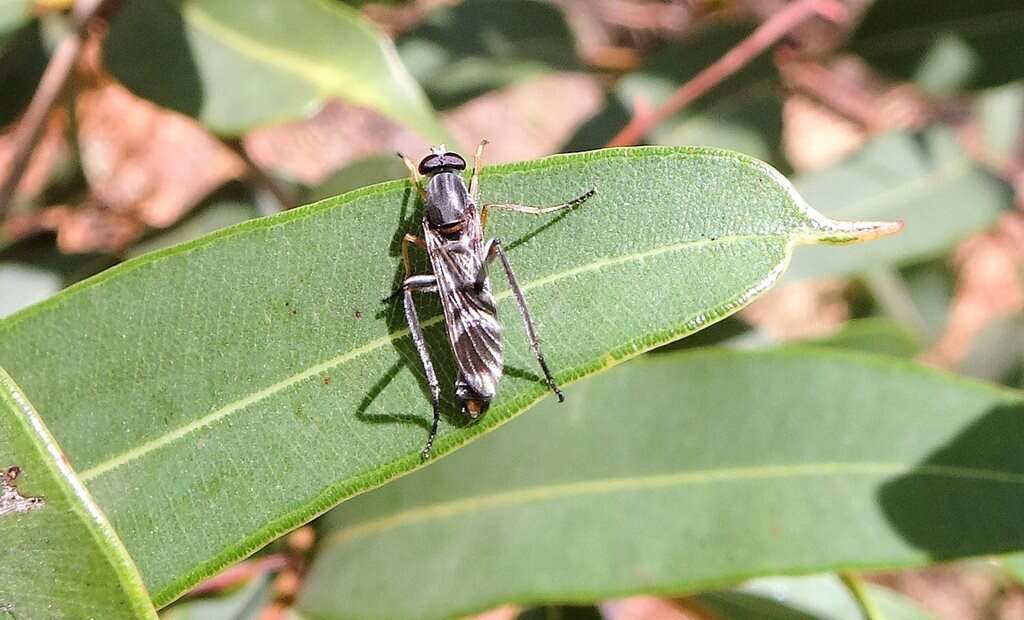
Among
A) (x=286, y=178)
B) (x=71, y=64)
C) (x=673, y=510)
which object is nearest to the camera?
(x=673, y=510)

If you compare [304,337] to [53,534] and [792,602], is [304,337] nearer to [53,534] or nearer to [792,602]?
[53,534]

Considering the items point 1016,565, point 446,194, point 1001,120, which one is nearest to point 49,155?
point 446,194

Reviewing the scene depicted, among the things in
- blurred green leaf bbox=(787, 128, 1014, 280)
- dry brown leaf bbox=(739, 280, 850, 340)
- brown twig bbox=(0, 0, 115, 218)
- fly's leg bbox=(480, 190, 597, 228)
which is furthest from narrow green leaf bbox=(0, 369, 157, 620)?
dry brown leaf bbox=(739, 280, 850, 340)

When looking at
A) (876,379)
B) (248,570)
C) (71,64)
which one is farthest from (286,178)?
(876,379)

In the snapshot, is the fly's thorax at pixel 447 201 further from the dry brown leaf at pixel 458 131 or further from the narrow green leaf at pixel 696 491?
the dry brown leaf at pixel 458 131

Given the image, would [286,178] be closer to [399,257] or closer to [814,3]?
[399,257]

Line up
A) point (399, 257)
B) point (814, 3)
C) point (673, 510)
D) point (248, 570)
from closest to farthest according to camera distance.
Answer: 1. point (399, 257)
2. point (673, 510)
3. point (248, 570)
4. point (814, 3)
